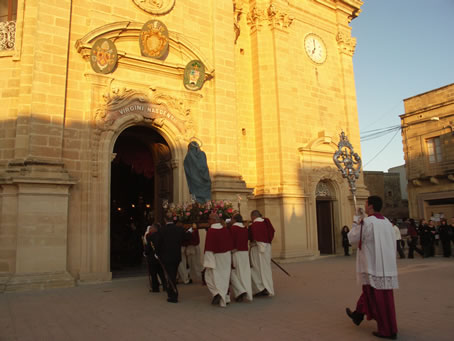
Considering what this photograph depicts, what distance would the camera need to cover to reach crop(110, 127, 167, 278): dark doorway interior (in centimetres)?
1537

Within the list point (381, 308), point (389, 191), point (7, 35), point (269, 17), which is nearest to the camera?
point (381, 308)

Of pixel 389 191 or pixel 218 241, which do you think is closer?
pixel 218 241

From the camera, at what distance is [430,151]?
1084 inches

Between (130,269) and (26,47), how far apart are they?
26.7 feet

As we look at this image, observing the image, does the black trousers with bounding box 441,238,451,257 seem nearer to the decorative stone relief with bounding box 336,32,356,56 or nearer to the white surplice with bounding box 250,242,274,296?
the decorative stone relief with bounding box 336,32,356,56

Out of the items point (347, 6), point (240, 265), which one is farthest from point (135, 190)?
point (347, 6)

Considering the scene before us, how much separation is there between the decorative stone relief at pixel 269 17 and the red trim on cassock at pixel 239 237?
11.9 meters

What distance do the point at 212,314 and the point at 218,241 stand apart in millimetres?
1597

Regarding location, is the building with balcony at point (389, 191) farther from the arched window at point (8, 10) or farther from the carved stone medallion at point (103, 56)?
the arched window at point (8, 10)

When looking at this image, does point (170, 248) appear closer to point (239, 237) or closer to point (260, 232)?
point (239, 237)

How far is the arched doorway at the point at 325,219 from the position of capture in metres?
18.8

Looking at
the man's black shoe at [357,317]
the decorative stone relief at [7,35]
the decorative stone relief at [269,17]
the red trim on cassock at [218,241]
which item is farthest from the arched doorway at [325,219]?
the decorative stone relief at [7,35]

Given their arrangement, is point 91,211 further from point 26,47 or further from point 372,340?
point 372,340

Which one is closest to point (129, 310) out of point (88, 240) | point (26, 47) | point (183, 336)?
point (183, 336)
